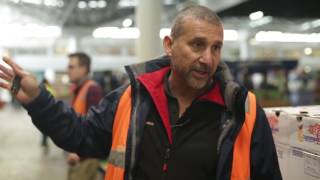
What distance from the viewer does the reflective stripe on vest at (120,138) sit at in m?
1.67

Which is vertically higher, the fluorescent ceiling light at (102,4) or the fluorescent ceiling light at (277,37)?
the fluorescent ceiling light at (102,4)

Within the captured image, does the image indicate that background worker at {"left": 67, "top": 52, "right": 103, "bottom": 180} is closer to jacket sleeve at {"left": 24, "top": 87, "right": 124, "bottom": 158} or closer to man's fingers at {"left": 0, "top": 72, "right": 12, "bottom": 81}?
jacket sleeve at {"left": 24, "top": 87, "right": 124, "bottom": 158}

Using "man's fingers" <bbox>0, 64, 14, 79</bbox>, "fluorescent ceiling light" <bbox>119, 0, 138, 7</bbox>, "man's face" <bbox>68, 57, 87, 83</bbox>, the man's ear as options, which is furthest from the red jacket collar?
"fluorescent ceiling light" <bbox>119, 0, 138, 7</bbox>

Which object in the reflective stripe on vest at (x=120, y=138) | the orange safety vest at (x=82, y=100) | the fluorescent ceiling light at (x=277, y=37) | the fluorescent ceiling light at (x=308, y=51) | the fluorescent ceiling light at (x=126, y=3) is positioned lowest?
the fluorescent ceiling light at (x=308, y=51)

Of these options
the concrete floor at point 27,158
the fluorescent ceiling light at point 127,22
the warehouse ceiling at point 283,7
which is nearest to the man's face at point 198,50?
the concrete floor at point 27,158

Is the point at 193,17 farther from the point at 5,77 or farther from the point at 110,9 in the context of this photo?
the point at 110,9

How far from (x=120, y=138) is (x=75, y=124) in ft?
0.73

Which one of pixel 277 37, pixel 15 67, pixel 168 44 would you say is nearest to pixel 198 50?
pixel 168 44

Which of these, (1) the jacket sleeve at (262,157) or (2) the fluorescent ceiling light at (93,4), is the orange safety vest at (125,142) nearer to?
(1) the jacket sleeve at (262,157)

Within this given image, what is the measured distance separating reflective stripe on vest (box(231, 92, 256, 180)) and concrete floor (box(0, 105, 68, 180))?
5.66m

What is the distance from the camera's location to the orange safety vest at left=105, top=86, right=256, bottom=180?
5.18 ft

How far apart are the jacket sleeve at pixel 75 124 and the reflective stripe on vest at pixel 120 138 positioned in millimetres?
56

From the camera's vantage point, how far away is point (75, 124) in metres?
1.76

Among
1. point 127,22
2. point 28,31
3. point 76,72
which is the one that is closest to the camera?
point 76,72
